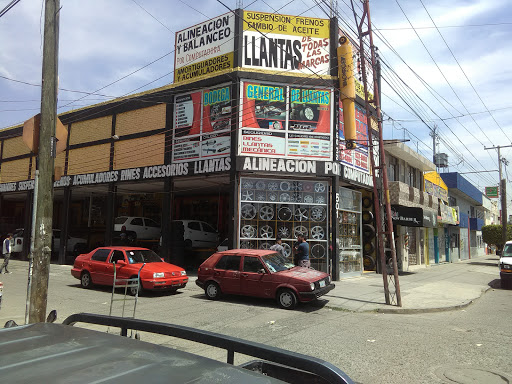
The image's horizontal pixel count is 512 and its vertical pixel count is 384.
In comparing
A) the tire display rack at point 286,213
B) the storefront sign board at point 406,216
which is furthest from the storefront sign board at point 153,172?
the storefront sign board at point 406,216

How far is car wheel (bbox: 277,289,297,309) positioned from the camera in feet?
35.0

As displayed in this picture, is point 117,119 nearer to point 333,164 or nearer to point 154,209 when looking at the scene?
point 154,209

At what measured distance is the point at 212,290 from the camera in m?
12.2

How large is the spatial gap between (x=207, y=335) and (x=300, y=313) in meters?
8.72

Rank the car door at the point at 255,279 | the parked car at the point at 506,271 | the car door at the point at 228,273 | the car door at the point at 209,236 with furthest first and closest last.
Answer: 1. the car door at the point at 209,236
2. the parked car at the point at 506,271
3. the car door at the point at 228,273
4. the car door at the point at 255,279

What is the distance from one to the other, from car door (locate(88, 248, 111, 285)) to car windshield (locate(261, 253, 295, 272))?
5662mm

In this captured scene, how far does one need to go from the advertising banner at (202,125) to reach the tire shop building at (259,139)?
0.05 meters

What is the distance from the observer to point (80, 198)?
96.5ft

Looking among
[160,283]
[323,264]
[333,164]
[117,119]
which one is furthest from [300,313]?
[117,119]

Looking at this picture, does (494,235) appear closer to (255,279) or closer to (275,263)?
(275,263)

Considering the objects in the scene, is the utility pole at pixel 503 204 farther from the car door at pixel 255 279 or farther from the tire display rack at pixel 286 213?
the car door at pixel 255 279

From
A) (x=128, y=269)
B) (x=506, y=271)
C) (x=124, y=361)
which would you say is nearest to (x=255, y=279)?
(x=128, y=269)

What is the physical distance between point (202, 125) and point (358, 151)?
7.74m

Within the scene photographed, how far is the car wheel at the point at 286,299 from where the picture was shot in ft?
35.0
